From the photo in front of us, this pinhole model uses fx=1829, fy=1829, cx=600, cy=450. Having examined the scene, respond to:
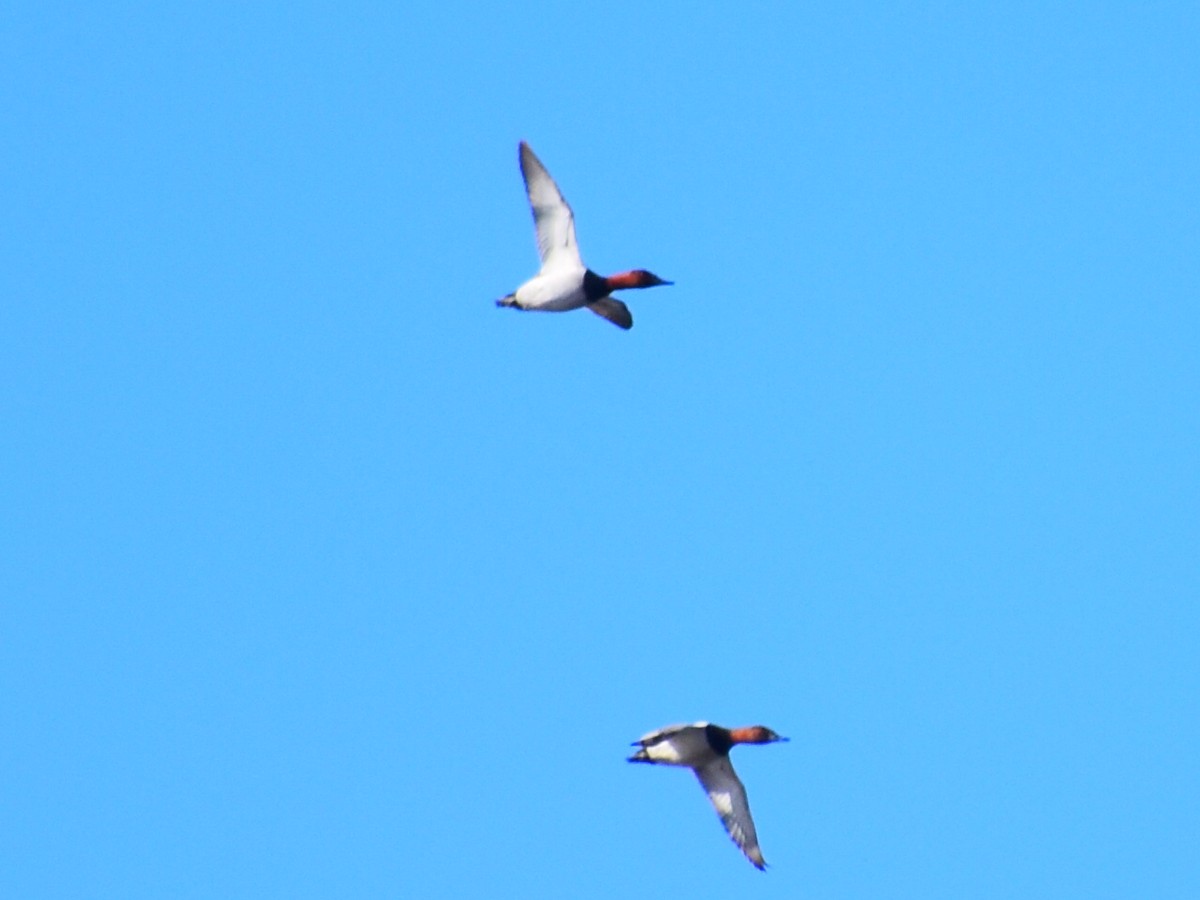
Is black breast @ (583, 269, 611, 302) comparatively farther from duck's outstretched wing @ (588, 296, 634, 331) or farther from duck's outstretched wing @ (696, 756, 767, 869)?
duck's outstretched wing @ (696, 756, 767, 869)

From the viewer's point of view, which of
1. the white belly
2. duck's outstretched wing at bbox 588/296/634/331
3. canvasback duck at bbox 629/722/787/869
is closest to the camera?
canvasback duck at bbox 629/722/787/869

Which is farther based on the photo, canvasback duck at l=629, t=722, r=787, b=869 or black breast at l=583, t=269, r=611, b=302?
black breast at l=583, t=269, r=611, b=302

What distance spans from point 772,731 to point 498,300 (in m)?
7.57

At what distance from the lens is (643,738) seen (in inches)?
1051

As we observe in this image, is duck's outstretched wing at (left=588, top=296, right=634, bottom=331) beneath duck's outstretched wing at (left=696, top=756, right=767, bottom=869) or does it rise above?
above

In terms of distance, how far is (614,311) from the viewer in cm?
2927

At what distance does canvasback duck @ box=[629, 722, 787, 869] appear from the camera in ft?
87.4

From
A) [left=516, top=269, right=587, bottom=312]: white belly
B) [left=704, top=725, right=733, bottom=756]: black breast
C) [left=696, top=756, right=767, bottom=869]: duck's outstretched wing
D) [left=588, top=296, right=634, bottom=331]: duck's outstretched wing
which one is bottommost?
[left=696, top=756, right=767, bottom=869]: duck's outstretched wing

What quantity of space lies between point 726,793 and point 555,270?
8205 millimetres

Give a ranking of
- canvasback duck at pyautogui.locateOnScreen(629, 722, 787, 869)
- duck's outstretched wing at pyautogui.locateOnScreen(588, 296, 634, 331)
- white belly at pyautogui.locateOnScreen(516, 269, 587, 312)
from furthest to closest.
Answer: duck's outstretched wing at pyautogui.locateOnScreen(588, 296, 634, 331) → white belly at pyautogui.locateOnScreen(516, 269, 587, 312) → canvasback duck at pyautogui.locateOnScreen(629, 722, 787, 869)

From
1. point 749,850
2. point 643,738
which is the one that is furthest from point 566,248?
point 749,850

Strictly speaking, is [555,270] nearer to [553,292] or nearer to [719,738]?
[553,292]

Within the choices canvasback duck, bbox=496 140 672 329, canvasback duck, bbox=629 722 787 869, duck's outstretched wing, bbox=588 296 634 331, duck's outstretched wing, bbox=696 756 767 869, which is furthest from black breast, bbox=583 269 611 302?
duck's outstretched wing, bbox=696 756 767 869

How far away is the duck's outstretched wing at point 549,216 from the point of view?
27.2 metres
